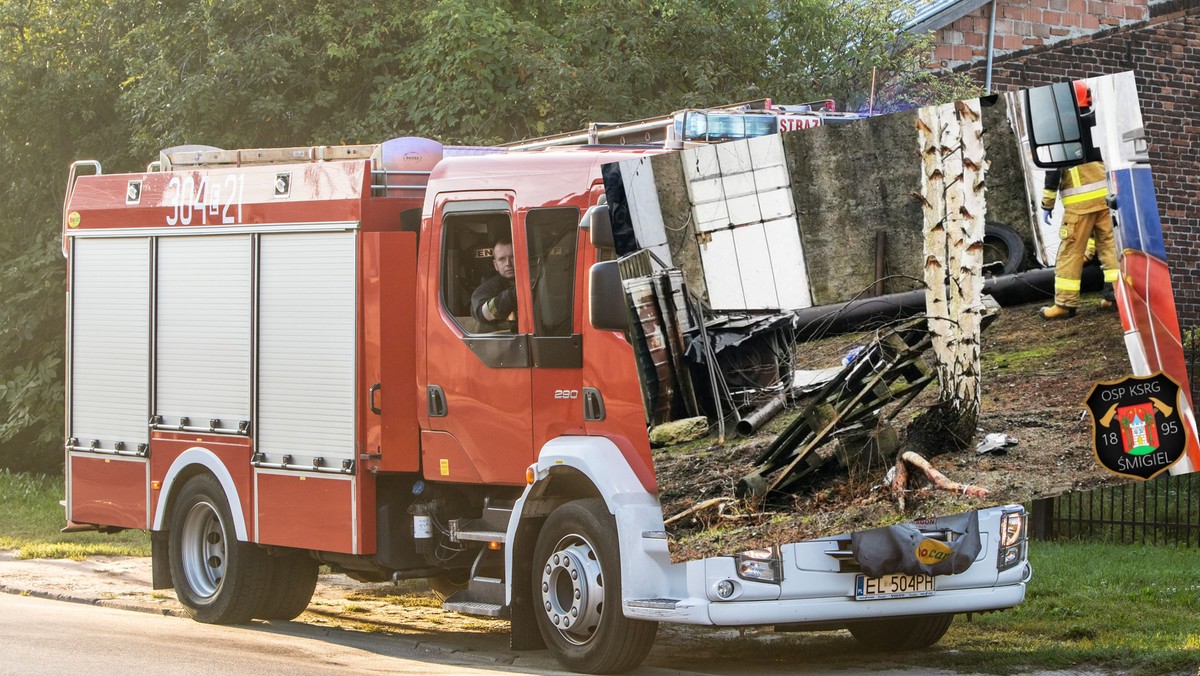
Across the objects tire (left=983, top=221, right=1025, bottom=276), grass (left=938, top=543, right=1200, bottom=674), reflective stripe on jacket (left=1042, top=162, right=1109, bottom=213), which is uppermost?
reflective stripe on jacket (left=1042, top=162, right=1109, bottom=213)

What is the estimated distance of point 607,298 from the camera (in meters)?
8.16

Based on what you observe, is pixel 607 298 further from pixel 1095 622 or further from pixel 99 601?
pixel 99 601

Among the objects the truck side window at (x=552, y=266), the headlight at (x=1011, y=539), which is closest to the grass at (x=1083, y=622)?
the headlight at (x=1011, y=539)

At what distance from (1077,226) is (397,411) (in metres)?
4.75

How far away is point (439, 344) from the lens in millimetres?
9797

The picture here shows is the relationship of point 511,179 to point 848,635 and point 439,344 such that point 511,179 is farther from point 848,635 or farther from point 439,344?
point 848,635

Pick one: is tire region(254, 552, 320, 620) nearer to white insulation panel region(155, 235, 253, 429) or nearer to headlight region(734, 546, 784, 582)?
white insulation panel region(155, 235, 253, 429)

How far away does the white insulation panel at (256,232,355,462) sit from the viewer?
34.0 feet

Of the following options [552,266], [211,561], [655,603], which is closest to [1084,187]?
[655,603]

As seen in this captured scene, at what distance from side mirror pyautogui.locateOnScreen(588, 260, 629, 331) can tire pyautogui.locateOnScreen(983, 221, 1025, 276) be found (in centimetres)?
187

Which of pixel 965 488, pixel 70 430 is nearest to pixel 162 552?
pixel 70 430

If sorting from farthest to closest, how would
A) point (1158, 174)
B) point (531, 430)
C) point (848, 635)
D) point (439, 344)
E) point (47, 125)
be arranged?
point (1158, 174) < point (47, 125) < point (848, 635) < point (439, 344) < point (531, 430)

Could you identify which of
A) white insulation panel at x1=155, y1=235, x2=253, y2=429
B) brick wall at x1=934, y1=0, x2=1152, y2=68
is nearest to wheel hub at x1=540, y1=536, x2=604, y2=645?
white insulation panel at x1=155, y1=235, x2=253, y2=429

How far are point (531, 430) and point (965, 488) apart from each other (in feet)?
9.18
